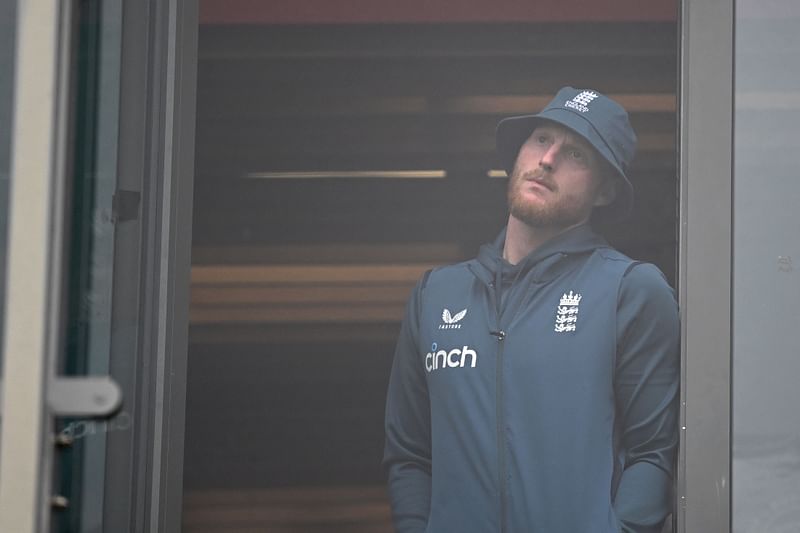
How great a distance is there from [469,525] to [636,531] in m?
0.41

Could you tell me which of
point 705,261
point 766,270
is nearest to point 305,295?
point 705,261

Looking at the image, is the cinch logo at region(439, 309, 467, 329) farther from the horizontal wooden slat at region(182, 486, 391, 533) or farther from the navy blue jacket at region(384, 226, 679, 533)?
the horizontal wooden slat at region(182, 486, 391, 533)

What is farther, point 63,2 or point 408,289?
point 408,289

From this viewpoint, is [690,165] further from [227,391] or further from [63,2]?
[63,2]

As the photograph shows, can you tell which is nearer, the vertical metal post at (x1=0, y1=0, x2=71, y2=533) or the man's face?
the vertical metal post at (x1=0, y1=0, x2=71, y2=533)

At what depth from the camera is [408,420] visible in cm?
320

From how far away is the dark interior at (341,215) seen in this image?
3.18 m

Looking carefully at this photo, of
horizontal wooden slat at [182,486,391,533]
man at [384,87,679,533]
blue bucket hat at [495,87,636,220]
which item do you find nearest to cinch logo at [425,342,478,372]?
man at [384,87,679,533]

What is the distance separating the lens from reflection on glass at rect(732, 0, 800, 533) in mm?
3127

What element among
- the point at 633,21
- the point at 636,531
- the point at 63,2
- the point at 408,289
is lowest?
the point at 636,531

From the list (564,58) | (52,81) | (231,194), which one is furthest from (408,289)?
(52,81)

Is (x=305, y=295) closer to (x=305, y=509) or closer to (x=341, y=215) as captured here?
(x=341, y=215)

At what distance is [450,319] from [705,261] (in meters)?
0.65

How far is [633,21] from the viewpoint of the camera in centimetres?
321
